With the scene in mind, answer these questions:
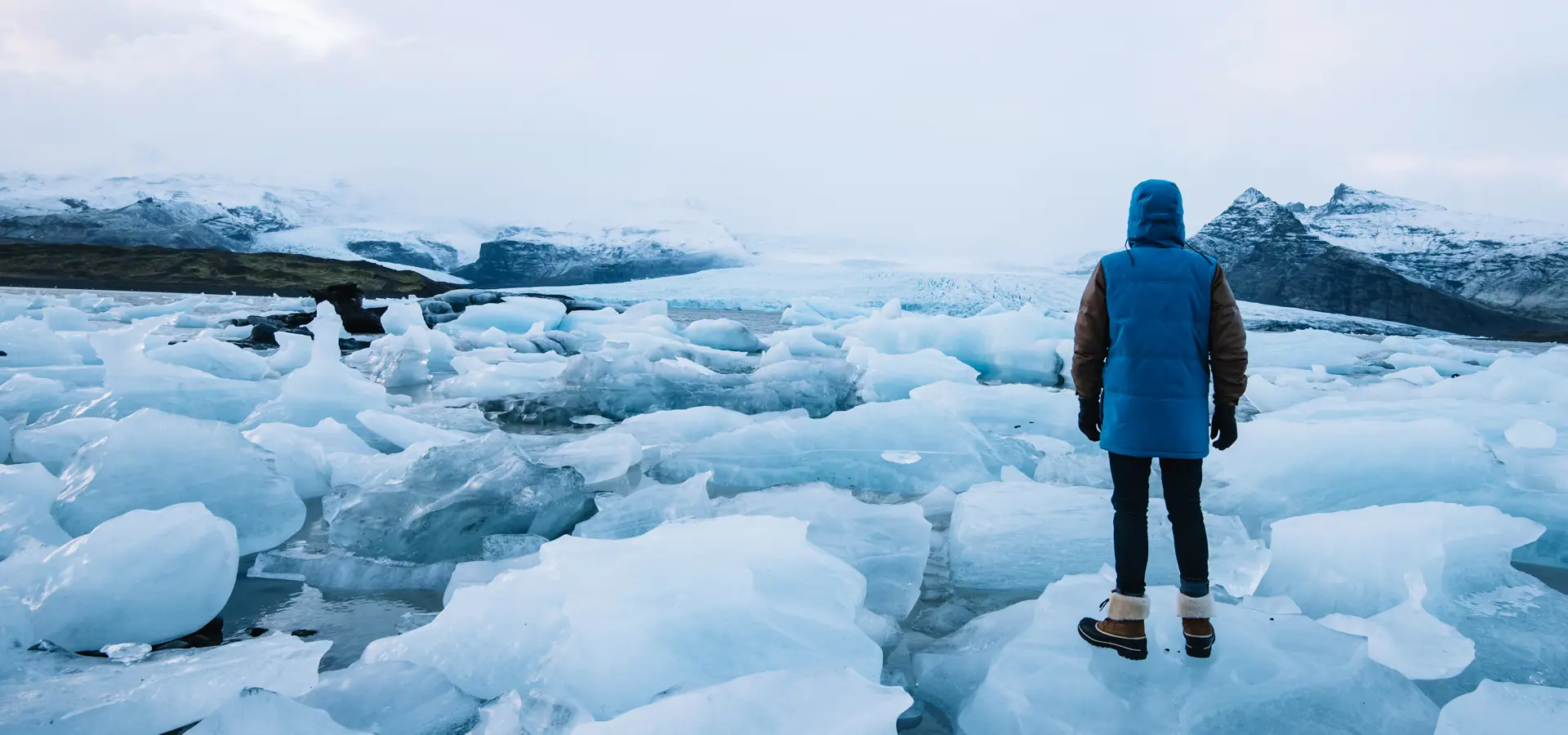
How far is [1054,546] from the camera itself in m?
2.52

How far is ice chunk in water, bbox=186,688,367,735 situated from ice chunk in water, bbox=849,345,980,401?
5.49 m

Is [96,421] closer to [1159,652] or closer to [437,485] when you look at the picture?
[437,485]

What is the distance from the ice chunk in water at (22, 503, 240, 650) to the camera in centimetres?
185

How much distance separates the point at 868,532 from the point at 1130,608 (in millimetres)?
1025

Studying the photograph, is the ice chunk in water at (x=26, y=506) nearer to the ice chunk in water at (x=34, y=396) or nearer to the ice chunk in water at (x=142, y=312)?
the ice chunk in water at (x=34, y=396)

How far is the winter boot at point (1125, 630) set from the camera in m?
1.67

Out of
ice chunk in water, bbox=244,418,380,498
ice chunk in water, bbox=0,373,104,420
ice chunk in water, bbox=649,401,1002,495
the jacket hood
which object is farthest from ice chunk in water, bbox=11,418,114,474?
the jacket hood

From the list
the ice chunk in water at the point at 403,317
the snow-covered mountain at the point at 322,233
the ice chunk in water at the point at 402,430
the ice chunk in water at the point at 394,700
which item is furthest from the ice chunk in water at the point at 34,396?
the snow-covered mountain at the point at 322,233

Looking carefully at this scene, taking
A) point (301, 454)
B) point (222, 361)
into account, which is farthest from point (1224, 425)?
point (222, 361)

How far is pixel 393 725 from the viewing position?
1570mm

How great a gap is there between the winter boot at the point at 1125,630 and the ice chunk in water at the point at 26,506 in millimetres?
3084

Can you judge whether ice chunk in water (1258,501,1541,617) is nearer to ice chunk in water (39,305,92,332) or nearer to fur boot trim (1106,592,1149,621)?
fur boot trim (1106,592,1149,621)

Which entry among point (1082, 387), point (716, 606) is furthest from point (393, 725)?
point (1082, 387)

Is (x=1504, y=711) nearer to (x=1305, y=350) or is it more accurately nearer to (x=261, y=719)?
(x=261, y=719)
